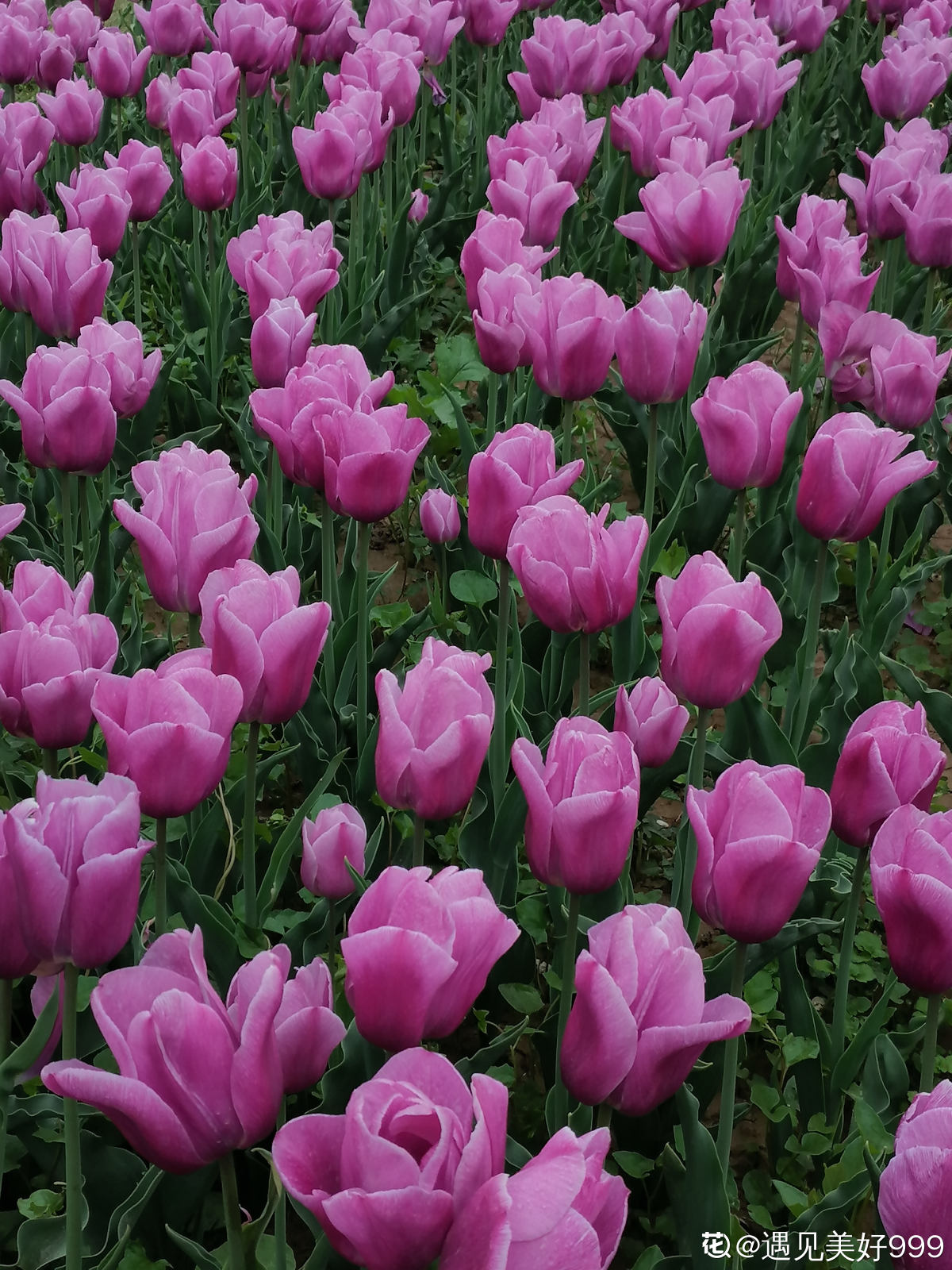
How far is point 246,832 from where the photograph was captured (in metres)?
1.41

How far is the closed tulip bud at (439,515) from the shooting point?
7.14ft

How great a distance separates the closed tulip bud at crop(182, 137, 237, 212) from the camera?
275 centimetres

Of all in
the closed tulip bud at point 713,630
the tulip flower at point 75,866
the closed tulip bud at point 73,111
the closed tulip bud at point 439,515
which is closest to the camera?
the tulip flower at point 75,866

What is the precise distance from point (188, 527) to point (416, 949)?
77cm

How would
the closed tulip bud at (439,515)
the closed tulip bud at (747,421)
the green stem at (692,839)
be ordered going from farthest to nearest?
the closed tulip bud at (439,515), the closed tulip bud at (747,421), the green stem at (692,839)

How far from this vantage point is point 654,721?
4.73 feet

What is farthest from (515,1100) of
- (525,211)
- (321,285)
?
(525,211)

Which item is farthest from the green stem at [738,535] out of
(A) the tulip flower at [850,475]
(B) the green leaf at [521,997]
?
(B) the green leaf at [521,997]

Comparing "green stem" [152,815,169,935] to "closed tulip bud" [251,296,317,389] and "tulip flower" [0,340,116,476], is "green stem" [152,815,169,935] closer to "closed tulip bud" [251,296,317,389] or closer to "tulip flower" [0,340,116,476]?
"tulip flower" [0,340,116,476]

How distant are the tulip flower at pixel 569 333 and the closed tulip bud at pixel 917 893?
1.04 m

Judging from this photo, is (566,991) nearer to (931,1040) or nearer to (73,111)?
(931,1040)

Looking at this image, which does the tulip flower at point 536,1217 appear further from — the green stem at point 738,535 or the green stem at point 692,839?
the green stem at point 738,535

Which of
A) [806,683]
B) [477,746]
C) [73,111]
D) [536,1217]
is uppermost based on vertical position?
[536,1217]

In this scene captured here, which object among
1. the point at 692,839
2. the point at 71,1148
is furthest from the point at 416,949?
the point at 692,839
